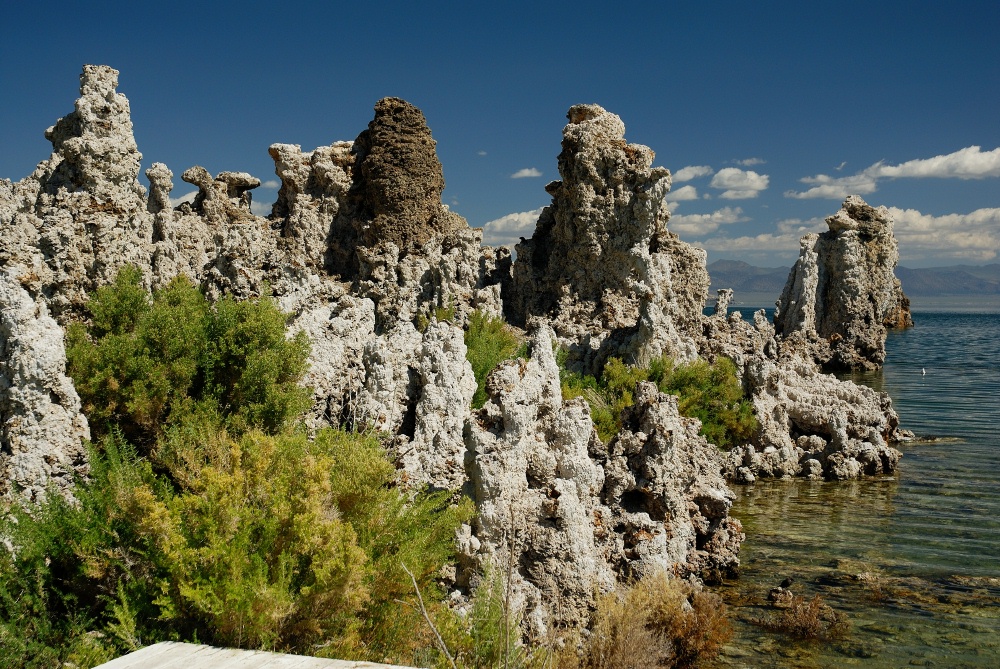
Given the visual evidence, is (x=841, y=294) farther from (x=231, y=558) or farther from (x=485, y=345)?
(x=231, y=558)

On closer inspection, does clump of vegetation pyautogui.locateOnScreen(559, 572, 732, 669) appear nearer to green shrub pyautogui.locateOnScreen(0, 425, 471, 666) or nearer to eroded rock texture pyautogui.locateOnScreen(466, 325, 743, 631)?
eroded rock texture pyautogui.locateOnScreen(466, 325, 743, 631)

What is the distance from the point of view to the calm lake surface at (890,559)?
324 inches

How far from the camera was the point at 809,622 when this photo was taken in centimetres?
844

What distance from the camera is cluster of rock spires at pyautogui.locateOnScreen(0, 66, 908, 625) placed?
23.5 feet

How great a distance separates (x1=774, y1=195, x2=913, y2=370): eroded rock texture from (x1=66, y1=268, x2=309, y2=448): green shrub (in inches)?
1405

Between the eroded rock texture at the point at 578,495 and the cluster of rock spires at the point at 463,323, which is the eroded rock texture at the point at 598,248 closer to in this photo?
the cluster of rock spires at the point at 463,323

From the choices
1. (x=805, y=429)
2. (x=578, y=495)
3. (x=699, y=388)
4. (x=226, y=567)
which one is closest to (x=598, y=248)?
(x=699, y=388)

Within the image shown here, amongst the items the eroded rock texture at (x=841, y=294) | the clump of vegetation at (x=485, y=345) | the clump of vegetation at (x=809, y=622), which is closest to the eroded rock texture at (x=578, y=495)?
the clump of vegetation at (x=809, y=622)

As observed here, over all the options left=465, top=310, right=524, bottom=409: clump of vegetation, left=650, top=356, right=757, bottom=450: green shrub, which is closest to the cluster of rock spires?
left=650, top=356, right=757, bottom=450: green shrub

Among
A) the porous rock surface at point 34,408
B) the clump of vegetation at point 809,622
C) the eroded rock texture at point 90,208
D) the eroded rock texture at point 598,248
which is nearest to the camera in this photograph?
the porous rock surface at point 34,408

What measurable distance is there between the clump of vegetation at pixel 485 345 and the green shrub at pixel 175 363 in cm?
293

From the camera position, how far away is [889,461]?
16734 mm

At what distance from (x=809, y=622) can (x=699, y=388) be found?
8.06 m

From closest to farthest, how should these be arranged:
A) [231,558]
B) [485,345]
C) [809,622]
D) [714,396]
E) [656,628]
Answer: [231,558] < [656,628] < [809,622] < [485,345] < [714,396]
